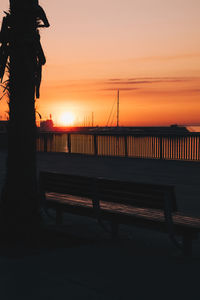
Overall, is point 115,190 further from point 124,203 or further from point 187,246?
point 187,246

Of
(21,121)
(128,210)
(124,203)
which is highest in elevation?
(21,121)

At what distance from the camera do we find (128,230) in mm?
8297

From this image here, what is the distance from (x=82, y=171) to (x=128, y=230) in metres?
10.1

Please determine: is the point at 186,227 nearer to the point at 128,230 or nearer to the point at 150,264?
the point at 150,264

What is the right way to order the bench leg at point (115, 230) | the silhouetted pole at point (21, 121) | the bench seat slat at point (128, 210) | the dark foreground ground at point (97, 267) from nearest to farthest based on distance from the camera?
the dark foreground ground at point (97, 267) → the bench seat slat at point (128, 210) → the silhouetted pole at point (21, 121) → the bench leg at point (115, 230)

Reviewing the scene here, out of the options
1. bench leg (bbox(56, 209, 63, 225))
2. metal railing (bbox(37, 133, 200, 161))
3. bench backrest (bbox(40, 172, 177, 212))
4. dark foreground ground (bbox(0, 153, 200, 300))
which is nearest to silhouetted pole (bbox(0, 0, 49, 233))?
dark foreground ground (bbox(0, 153, 200, 300))

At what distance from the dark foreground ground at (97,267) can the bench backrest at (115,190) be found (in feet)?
2.22

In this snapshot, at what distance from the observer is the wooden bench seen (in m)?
6.66

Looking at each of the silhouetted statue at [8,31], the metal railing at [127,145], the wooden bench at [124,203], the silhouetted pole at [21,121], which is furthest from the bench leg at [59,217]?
the metal railing at [127,145]

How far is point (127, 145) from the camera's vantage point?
2364 cm

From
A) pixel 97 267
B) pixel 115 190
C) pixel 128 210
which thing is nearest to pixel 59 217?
pixel 128 210

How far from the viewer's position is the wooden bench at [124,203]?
6656 millimetres

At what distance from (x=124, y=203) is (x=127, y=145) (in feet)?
53.9

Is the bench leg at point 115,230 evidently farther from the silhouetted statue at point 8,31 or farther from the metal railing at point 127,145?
the metal railing at point 127,145
